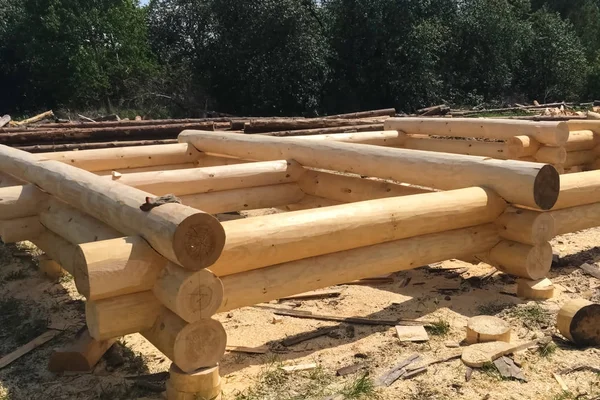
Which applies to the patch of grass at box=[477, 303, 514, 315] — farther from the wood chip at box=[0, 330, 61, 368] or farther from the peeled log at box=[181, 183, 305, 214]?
the wood chip at box=[0, 330, 61, 368]

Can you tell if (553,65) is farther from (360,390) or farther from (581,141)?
(360,390)

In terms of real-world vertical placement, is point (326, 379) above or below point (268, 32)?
below

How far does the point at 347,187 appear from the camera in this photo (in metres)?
7.68

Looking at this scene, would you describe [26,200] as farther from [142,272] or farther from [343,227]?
[343,227]

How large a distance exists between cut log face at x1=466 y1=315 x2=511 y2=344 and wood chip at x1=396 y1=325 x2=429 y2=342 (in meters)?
0.34

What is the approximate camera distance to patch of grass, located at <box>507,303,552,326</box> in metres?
4.94

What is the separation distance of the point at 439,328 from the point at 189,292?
7.12 ft

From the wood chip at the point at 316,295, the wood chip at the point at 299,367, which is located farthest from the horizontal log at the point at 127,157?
the wood chip at the point at 299,367

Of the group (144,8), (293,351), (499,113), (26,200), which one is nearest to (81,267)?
(293,351)

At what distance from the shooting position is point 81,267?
365cm

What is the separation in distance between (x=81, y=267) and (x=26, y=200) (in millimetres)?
2713

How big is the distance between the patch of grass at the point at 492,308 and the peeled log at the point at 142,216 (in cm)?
269

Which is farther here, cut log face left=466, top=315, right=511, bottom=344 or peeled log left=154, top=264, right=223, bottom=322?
cut log face left=466, top=315, right=511, bottom=344

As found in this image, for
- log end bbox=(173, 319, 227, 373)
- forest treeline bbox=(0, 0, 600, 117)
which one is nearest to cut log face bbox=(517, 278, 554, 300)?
log end bbox=(173, 319, 227, 373)
